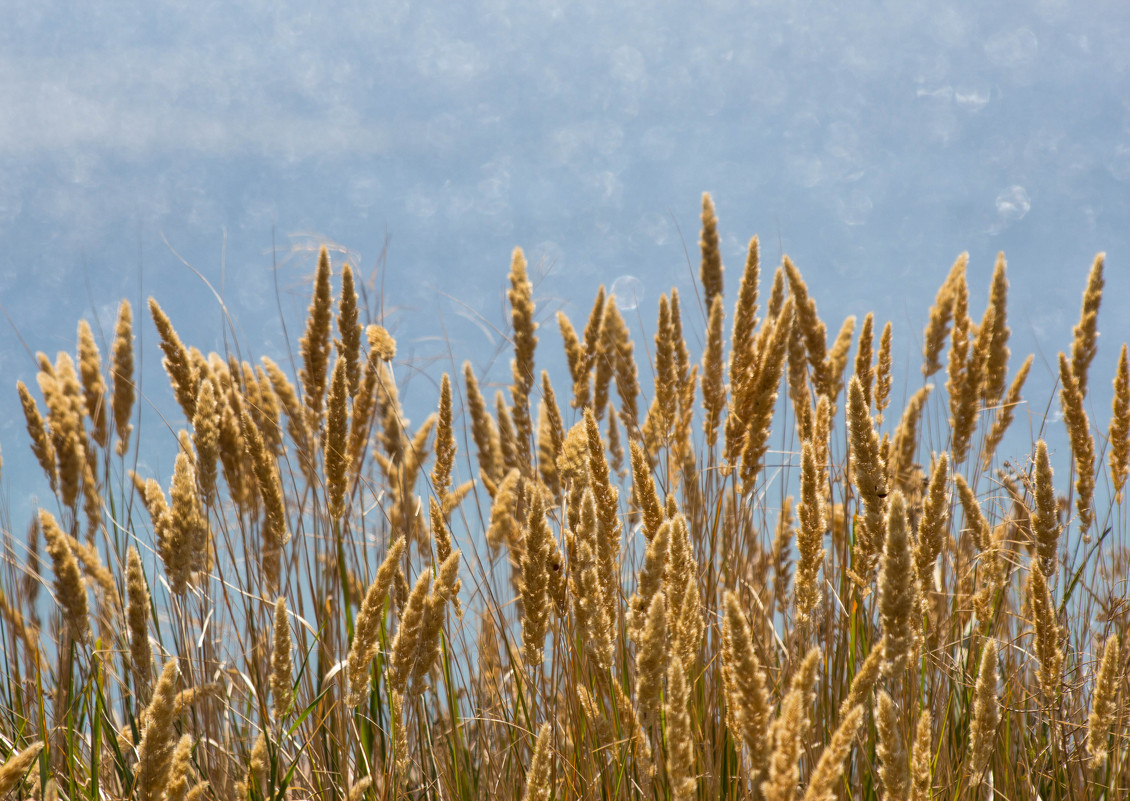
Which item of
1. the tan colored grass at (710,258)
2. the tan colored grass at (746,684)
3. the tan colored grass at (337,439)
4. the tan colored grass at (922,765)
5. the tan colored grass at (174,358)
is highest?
the tan colored grass at (710,258)

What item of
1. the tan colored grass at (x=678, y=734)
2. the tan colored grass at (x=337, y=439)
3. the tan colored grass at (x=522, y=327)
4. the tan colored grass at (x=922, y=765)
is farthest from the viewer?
the tan colored grass at (x=522, y=327)

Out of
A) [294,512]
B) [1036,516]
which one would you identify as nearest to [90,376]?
[294,512]

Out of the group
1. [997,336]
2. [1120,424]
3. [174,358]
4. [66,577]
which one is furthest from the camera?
[997,336]

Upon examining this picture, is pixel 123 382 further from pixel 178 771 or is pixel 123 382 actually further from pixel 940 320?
pixel 940 320

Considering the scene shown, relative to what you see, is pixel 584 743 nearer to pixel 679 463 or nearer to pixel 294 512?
pixel 679 463

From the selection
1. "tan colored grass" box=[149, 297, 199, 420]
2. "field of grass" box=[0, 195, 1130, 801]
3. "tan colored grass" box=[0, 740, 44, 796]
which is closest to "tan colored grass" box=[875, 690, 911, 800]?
"field of grass" box=[0, 195, 1130, 801]

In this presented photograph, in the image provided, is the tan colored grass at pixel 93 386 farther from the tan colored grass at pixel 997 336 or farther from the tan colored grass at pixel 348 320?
the tan colored grass at pixel 997 336

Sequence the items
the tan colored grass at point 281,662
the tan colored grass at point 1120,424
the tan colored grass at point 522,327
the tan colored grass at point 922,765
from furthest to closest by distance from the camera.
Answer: the tan colored grass at point 522,327, the tan colored grass at point 1120,424, the tan colored grass at point 281,662, the tan colored grass at point 922,765

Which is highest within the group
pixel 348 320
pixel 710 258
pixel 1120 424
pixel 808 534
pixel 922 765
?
pixel 710 258

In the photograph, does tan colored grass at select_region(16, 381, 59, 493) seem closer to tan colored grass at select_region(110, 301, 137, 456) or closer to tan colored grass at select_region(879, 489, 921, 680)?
tan colored grass at select_region(110, 301, 137, 456)

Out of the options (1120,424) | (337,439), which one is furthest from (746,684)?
(1120,424)

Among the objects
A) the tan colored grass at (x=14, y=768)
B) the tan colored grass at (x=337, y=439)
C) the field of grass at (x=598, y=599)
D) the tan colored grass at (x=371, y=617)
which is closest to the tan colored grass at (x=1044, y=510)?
the field of grass at (x=598, y=599)

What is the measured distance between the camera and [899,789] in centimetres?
103

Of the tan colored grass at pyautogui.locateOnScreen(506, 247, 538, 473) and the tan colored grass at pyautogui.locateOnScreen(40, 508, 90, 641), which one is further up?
the tan colored grass at pyautogui.locateOnScreen(506, 247, 538, 473)
